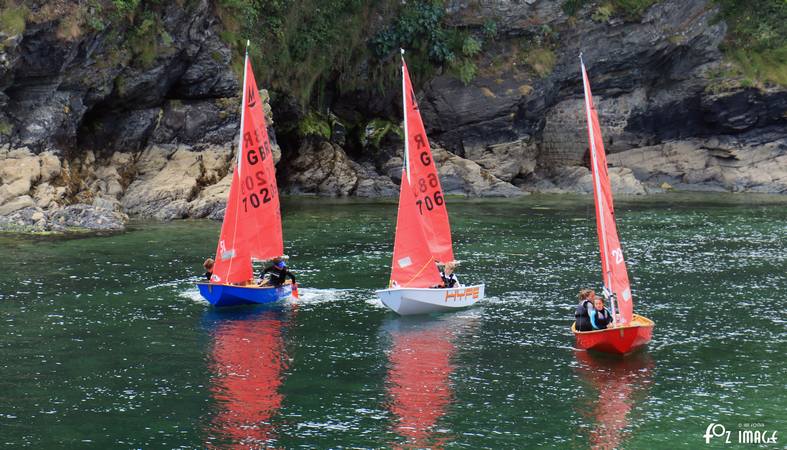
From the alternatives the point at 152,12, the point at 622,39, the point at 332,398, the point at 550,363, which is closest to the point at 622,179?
the point at 622,39

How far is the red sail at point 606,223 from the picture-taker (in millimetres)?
31859

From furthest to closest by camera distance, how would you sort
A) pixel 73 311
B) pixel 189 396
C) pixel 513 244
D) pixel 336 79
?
pixel 336 79 < pixel 513 244 < pixel 73 311 < pixel 189 396

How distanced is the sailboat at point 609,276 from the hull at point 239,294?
14087 millimetres

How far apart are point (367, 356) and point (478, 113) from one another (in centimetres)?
6254

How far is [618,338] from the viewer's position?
109 feet

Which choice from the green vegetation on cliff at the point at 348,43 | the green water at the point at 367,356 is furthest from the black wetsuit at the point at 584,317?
the green vegetation on cliff at the point at 348,43

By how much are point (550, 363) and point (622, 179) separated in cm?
6361

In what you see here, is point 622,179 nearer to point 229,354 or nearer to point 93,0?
point 93,0

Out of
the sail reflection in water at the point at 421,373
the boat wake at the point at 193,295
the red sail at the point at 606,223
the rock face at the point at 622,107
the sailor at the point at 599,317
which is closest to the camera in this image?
the sail reflection in water at the point at 421,373

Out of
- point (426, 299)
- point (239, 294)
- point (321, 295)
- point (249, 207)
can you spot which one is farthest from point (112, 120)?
point (426, 299)

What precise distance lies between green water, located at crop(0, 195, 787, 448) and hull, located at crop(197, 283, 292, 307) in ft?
2.92

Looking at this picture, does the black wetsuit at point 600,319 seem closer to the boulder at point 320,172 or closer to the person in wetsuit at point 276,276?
the person in wetsuit at point 276,276

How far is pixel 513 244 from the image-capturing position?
5975cm

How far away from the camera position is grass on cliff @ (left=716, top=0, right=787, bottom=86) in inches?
3893
